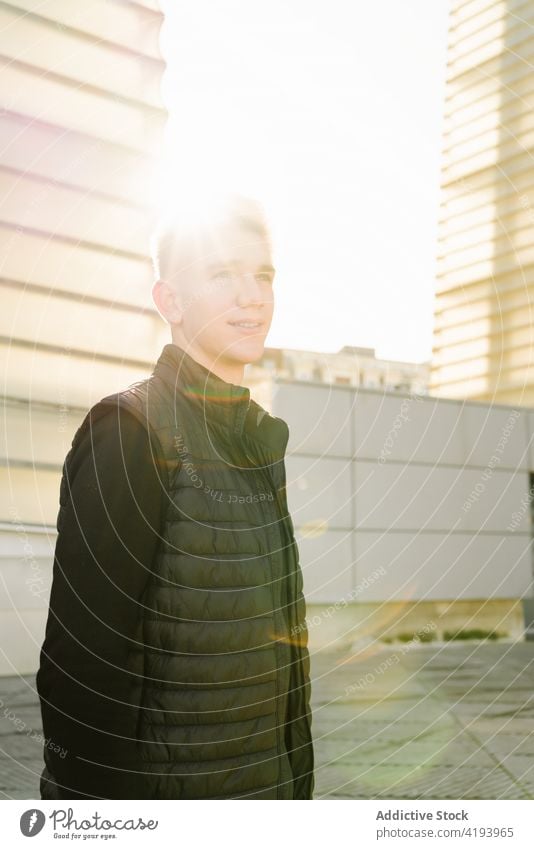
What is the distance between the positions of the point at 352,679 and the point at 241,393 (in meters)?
3.38

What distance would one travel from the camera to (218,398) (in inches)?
53.4

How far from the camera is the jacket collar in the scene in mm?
1310

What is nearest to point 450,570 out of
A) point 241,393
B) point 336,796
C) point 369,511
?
point 369,511

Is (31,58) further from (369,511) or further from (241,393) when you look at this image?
(369,511)

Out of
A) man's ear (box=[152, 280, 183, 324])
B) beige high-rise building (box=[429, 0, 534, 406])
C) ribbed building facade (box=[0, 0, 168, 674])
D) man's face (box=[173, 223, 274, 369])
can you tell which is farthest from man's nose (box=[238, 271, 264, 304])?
beige high-rise building (box=[429, 0, 534, 406])

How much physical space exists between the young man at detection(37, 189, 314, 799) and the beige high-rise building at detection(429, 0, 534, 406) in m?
2.44

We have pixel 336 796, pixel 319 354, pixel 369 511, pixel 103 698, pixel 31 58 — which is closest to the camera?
pixel 103 698

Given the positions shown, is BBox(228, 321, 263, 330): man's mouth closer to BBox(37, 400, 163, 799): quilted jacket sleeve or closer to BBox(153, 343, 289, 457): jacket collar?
BBox(153, 343, 289, 457): jacket collar

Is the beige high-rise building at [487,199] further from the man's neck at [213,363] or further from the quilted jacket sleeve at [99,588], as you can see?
the quilted jacket sleeve at [99,588]

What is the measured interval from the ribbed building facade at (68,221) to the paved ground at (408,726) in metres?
1.10

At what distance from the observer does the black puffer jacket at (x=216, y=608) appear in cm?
122

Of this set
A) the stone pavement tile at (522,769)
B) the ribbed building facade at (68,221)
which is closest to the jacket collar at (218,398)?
the stone pavement tile at (522,769)

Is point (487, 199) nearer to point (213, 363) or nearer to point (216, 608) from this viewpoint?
point (213, 363)

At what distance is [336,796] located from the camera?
2361 millimetres
